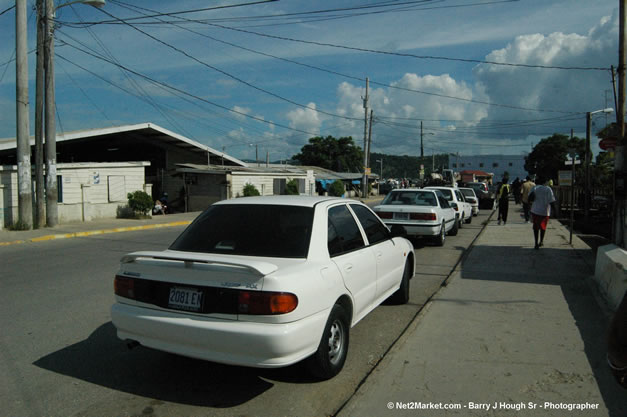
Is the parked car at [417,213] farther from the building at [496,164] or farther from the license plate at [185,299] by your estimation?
the building at [496,164]

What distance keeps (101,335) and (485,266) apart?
22.4 ft

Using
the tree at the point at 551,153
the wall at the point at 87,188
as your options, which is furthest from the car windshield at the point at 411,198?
the tree at the point at 551,153

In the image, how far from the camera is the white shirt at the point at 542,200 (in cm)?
1074

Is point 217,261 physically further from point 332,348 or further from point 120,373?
point 120,373

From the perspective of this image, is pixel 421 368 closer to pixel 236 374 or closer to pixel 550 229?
pixel 236 374

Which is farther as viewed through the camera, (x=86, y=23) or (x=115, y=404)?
(x=86, y=23)

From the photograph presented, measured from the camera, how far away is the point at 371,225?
5609 mm

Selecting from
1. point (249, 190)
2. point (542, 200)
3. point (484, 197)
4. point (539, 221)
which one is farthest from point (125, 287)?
point (484, 197)

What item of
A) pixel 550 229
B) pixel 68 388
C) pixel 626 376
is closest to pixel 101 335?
pixel 68 388

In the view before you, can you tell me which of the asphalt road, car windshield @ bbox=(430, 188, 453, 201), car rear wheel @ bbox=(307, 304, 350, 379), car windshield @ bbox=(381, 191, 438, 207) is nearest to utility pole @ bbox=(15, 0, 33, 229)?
the asphalt road

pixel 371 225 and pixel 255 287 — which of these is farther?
pixel 371 225

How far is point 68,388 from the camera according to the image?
394 centimetres

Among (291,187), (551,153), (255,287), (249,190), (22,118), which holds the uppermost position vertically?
(551,153)

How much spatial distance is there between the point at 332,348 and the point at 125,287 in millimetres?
1819
